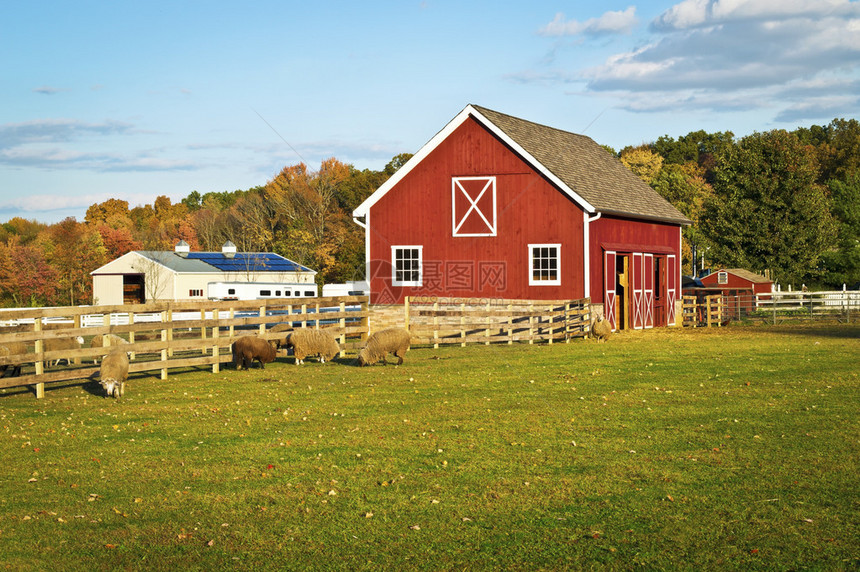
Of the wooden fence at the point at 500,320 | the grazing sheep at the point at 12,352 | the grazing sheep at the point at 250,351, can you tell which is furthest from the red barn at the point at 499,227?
the grazing sheep at the point at 12,352

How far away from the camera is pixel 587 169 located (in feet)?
113

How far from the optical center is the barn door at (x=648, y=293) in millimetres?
33469

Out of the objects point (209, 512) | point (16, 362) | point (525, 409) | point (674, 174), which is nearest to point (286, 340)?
point (16, 362)

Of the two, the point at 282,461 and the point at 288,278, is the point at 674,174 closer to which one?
the point at 288,278

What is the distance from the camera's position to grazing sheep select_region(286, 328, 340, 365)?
65.6ft

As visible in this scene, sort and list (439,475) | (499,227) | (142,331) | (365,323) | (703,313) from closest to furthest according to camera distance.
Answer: (439,475), (142,331), (365,323), (499,227), (703,313)

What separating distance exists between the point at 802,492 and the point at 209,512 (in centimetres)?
548

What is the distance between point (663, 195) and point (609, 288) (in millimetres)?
51422

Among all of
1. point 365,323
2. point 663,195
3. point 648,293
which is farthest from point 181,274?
point 663,195

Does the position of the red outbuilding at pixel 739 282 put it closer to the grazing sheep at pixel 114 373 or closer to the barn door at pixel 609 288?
the barn door at pixel 609 288

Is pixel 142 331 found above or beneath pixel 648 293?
beneath

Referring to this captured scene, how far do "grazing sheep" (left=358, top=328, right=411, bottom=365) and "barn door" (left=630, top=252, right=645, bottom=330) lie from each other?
15290 millimetres

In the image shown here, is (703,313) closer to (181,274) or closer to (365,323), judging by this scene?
(365,323)

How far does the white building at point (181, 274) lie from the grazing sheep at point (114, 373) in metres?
37.2
